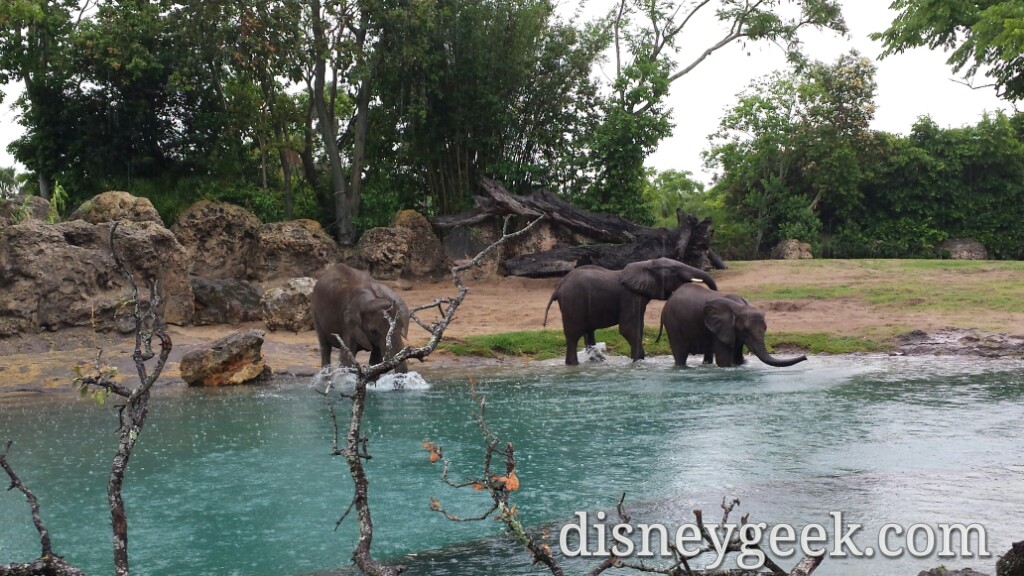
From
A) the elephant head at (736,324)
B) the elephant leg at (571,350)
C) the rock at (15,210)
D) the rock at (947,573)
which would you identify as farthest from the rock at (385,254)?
the rock at (947,573)

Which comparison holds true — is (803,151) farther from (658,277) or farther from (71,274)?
(71,274)

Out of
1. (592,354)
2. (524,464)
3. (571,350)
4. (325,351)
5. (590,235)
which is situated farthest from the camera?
(590,235)

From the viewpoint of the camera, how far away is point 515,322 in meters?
18.5

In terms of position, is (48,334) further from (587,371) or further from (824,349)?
(824,349)

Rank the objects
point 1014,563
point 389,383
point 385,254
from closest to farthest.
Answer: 1. point 1014,563
2. point 389,383
3. point 385,254

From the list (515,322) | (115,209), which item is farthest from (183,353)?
(515,322)

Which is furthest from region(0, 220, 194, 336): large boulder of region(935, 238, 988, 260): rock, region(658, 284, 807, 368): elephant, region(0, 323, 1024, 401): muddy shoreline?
region(935, 238, 988, 260): rock

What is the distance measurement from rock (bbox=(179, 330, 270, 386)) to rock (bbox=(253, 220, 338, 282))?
9.49 m

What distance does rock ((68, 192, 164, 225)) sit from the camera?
1791cm

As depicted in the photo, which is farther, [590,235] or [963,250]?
[963,250]

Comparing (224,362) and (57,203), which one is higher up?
(57,203)

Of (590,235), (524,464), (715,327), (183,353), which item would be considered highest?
(590,235)

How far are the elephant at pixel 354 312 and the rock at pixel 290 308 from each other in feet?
8.22

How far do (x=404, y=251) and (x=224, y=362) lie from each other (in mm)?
11129
